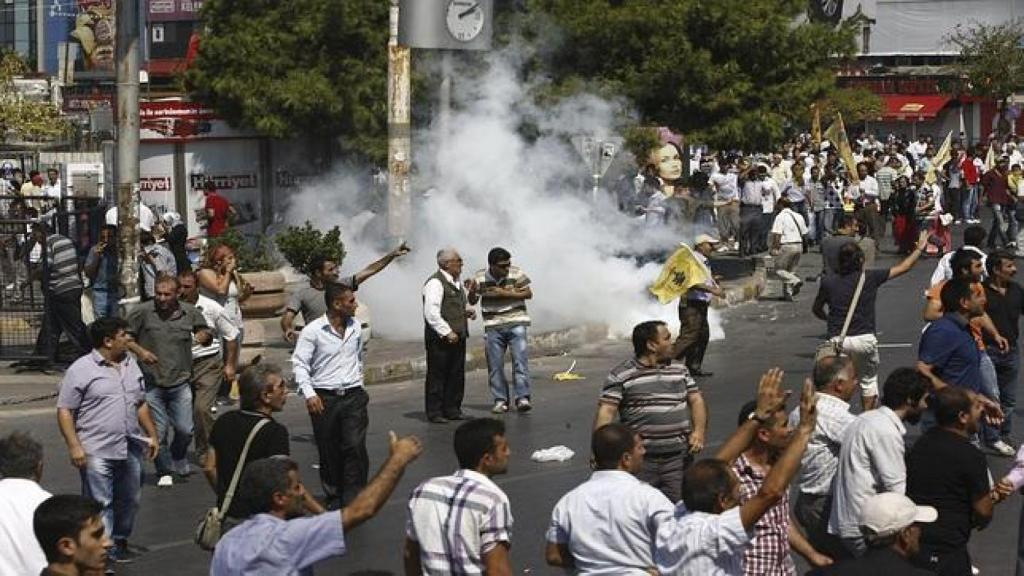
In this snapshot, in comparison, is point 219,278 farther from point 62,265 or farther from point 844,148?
point 844,148

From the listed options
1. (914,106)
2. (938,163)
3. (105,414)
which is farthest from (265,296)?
(914,106)

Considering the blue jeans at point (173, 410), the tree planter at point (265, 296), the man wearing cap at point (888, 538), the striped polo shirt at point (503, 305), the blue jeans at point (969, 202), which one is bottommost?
the blue jeans at point (969, 202)

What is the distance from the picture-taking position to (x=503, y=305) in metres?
15.9

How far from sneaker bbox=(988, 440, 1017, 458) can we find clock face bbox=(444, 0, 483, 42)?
35.5 ft

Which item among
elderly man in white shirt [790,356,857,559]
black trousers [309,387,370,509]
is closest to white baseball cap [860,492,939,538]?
elderly man in white shirt [790,356,857,559]

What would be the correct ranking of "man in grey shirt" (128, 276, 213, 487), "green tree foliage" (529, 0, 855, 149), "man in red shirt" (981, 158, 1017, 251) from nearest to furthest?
"man in grey shirt" (128, 276, 213, 487)
"green tree foliage" (529, 0, 855, 149)
"man in red shirt" (981, 158, 1017, 251)

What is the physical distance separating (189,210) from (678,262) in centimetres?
1215

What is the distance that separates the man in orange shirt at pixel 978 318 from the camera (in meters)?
12.4

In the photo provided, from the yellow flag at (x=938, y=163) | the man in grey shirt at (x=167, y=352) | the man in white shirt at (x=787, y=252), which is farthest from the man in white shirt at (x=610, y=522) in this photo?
the yellow flag at (x=938, y=163)

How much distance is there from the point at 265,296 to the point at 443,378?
597 centimetres

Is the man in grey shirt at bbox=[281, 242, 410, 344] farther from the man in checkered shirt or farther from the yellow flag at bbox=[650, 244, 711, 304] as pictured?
the man in checkered shirt

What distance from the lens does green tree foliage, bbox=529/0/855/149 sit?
26391mm

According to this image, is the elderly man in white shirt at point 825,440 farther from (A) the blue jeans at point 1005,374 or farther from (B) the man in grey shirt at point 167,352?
(B) the man in grey shirt at point 167,352

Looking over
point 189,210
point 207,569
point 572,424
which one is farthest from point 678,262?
point 189,210
